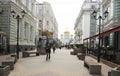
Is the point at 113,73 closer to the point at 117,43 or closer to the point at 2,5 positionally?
the point at 117,43

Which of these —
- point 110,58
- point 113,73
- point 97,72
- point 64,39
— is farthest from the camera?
point 64,39

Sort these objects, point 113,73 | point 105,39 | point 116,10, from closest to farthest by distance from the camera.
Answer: point 113,73, point 116,10, point 105,39

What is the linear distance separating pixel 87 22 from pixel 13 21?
141ft

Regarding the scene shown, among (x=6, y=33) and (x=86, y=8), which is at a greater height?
(x=86, y=8)

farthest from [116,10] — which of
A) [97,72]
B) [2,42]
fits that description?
[97,72]

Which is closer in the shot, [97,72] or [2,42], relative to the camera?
[97,72]

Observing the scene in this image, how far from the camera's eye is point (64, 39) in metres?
180

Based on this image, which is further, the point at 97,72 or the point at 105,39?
the point at 105,39

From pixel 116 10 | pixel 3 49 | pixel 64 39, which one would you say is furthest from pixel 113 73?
pixel 64 39

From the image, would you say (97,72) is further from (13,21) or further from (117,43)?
(13,21)

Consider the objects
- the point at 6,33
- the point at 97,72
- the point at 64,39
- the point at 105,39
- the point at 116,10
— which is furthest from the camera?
the point at 64,39

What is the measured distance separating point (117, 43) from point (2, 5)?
14988 millimetres

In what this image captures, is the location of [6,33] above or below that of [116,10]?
below

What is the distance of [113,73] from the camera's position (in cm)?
894
